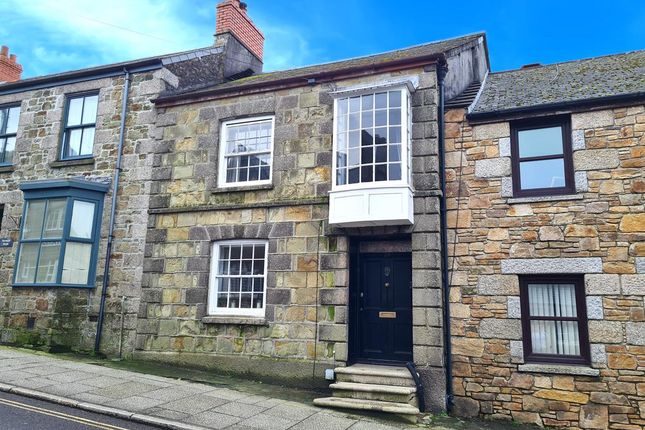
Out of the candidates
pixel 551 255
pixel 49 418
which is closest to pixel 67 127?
pixel 49 418

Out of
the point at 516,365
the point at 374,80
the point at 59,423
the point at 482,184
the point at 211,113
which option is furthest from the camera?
the point at 211,113

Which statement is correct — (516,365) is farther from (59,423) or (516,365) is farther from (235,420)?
(59,423)

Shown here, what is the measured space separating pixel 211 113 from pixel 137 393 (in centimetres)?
625

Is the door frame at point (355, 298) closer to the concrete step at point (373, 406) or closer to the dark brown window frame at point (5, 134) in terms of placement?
the concrete step at point (373, 406)

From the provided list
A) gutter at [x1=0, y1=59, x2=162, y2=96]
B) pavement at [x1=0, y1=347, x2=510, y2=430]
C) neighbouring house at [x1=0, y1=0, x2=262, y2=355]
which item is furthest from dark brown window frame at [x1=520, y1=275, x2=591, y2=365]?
gutter at [x1=0, y1=59, x2=162, y2=96]

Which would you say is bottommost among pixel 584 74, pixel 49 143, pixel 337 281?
pixel 337 281

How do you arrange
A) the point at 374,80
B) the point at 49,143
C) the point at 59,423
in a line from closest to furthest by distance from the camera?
1. the point at 59,423
2. the point at 374,80
3. the point at 49,143

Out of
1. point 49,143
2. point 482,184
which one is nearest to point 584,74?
point 482,184

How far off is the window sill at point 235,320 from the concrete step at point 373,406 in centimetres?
221

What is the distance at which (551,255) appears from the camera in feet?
28.0

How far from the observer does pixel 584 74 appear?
35.2 ft

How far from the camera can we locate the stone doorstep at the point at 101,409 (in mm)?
6664

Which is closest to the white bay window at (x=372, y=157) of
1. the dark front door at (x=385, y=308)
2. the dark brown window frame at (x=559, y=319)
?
the dark front door at (x=385, y=308)

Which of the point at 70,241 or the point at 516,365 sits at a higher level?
the point at 70,241
